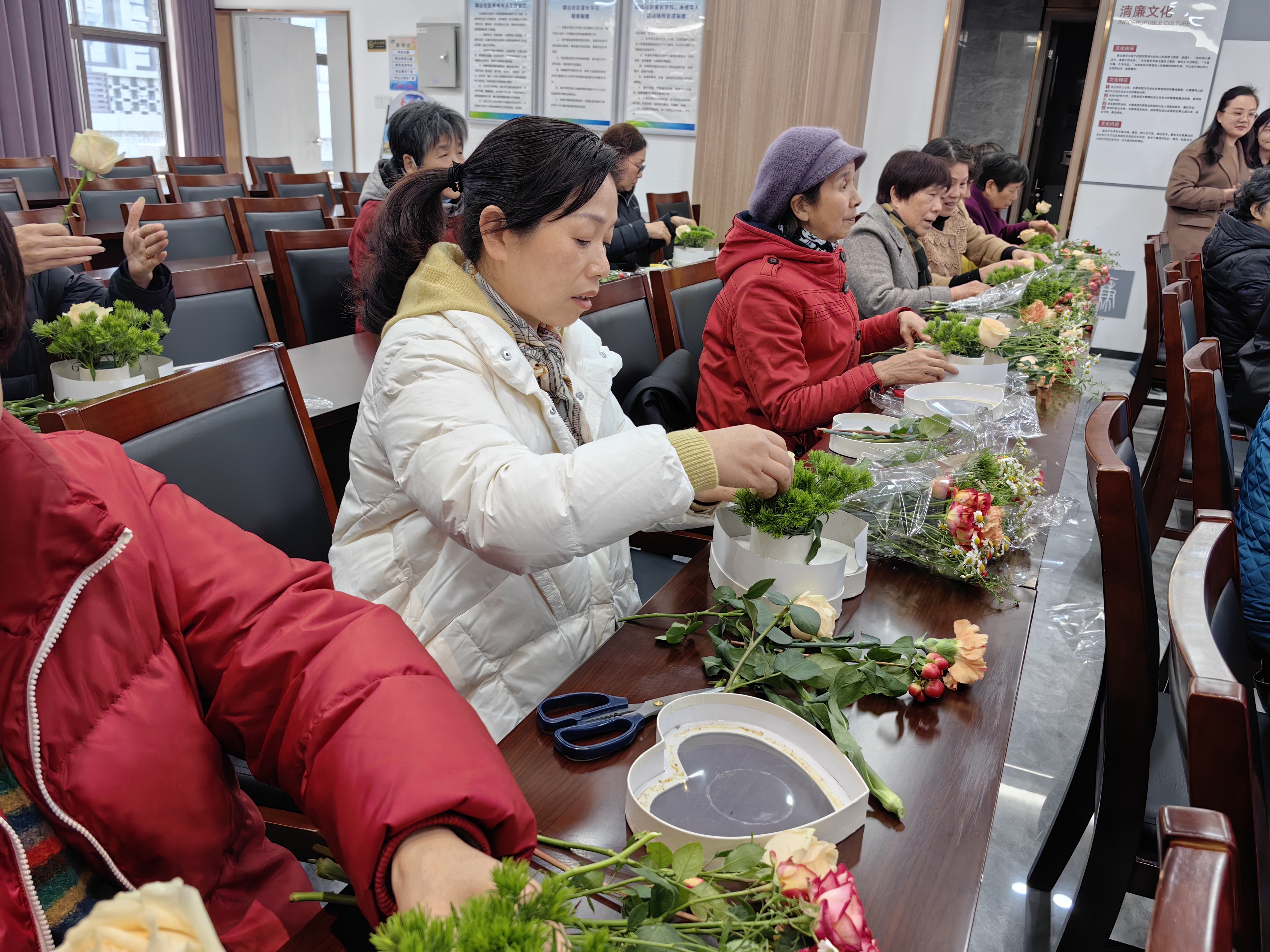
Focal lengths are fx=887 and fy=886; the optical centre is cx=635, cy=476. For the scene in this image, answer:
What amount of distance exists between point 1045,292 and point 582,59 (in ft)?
19.8

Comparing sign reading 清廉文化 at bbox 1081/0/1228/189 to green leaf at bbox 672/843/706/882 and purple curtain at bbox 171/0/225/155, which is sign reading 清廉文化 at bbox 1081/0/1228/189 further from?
purple curtain at bbox 171/0/225/155

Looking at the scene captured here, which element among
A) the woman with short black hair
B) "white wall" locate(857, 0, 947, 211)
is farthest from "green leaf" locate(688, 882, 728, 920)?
"white wall" locate(857, 0, 947, 211)

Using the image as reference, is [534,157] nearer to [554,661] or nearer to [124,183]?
[554,661]

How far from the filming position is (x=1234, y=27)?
18.4 ft

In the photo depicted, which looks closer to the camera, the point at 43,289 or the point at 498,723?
the point at 498,723

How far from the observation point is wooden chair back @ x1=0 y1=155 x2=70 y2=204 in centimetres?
546

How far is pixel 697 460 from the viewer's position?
3.52ft

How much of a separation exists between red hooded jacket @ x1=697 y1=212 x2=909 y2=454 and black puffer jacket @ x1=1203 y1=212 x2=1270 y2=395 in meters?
1.95

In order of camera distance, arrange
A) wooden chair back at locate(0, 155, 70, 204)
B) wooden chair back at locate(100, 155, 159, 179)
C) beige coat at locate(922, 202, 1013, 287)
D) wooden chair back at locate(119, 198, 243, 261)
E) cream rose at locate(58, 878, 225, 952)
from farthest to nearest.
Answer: wooden chair back at locate(100, 155, 159, 179) < wooden chair back at locate(0, 155, 70, 204) < beige coat at locate(922, 202, 1013, 287) < wooden chair back at locate(119, 198, 243, 261) < cream rose at locate(58, 878, 225, 952)

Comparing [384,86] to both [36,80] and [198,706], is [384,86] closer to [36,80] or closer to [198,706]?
[36,80]

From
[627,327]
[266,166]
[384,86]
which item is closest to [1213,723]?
[627,327]

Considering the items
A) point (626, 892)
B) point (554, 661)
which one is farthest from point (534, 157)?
point (626, 892)

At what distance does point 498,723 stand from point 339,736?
48 cm

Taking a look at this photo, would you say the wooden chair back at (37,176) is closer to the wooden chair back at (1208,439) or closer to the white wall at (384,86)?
the white wall at (384,86)
